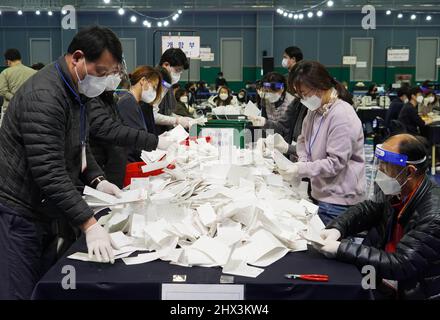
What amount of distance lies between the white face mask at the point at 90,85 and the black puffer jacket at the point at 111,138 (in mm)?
904

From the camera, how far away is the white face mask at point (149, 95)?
3.91 m

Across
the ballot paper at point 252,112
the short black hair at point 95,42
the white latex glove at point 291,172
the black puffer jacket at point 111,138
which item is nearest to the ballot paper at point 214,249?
the short black hair at point 95,42

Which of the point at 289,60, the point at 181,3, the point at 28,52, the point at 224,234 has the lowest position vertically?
the point at 224,234

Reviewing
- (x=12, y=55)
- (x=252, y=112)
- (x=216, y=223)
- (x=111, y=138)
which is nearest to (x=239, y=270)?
(x=216, y=223)

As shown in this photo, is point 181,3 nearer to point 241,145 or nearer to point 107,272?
point 241,145

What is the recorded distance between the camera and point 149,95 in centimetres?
395

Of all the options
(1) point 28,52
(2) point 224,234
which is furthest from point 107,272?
(1) point 28,52

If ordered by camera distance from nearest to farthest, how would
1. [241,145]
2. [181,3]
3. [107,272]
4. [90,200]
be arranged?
1. [107,272]
2. [90,200]
3. [241,145]
4. [181,3]

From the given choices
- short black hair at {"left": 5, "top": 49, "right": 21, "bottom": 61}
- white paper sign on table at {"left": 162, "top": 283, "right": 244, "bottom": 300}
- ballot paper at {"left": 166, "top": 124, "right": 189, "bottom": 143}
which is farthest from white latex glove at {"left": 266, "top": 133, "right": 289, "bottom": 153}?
short black hair at {"left": 5, "top": 49, "right": 21, "bottom": 61}

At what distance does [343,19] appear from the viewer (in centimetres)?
2067

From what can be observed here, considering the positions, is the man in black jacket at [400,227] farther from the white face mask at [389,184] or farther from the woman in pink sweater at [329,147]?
the woman in pink sweater at [329,147]

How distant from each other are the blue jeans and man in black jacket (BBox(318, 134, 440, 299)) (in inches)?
16.9
